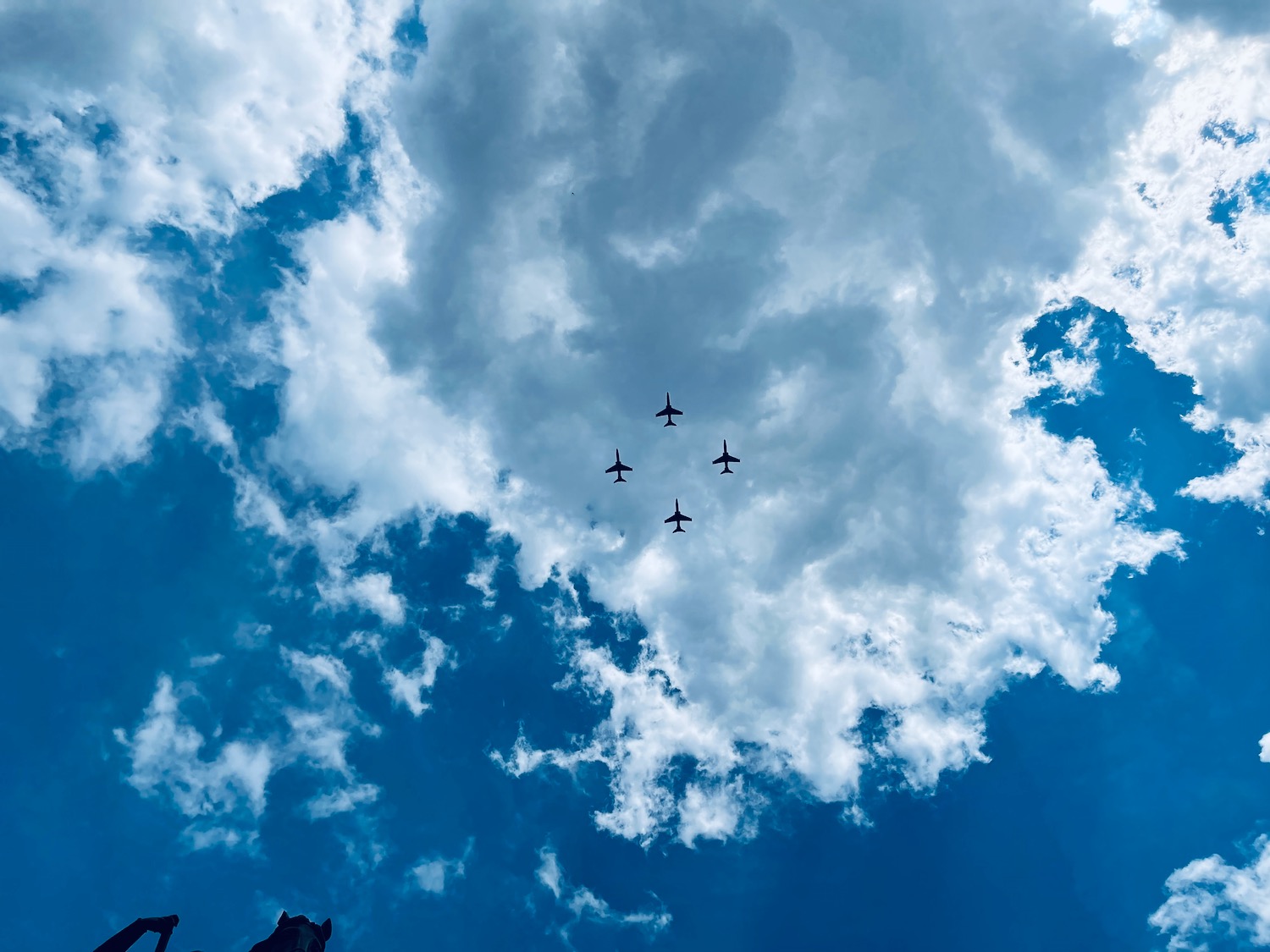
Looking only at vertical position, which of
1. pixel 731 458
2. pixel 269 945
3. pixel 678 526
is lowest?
pixel 269 945

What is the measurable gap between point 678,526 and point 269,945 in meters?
101

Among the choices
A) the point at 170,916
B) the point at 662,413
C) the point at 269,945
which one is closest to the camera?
the point at 170,916

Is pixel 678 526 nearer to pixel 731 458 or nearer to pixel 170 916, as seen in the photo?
pixel 731 458

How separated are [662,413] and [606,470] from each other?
1710 centimetres

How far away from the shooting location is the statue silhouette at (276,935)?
9381 centimetres

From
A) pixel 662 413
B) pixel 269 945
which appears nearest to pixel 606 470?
pixel 662 413

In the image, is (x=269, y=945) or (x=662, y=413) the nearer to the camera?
(x=269, y=945)

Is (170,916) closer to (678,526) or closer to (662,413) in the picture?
(678,526)

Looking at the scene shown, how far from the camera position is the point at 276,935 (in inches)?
4188

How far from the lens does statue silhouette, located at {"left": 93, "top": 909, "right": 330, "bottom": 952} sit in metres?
93.8

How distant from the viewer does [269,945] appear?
104312 millimetres

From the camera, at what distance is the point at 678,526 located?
467ft

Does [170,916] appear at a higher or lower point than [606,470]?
lower

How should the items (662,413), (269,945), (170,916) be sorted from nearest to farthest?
(170,916), (269,945), (662,413)
